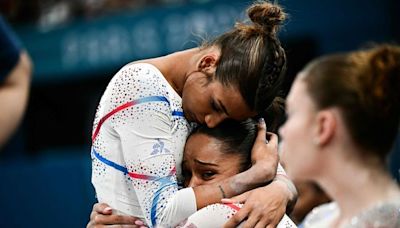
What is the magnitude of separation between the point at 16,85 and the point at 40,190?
4.65 m

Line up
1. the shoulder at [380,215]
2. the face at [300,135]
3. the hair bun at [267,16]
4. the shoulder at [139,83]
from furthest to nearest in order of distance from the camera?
the hair bun at [267,16], the shoulder at [139,83], the face at [300,135], the shoulder at [380,215]

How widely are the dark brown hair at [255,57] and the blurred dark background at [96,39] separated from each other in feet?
9.53

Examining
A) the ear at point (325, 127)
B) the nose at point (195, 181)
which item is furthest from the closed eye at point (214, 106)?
the ear at point (325, 127)

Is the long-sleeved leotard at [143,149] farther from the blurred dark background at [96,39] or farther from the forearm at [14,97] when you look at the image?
the blurred dark background at [96,39]

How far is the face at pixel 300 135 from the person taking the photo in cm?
216

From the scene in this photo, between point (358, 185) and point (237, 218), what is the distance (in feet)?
1.67

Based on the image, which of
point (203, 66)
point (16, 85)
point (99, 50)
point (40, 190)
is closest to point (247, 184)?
point (203, 66)

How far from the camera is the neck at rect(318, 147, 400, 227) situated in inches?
82.4

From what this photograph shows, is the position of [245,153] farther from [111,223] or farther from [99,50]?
[99,50]

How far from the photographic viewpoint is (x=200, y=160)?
2633 millimetres

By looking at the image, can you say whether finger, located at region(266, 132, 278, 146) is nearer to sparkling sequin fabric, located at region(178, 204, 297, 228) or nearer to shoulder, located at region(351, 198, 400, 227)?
sparkling sequin fabric, located at region(178, 204, 297, 228)

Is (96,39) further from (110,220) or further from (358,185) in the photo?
(358,185)

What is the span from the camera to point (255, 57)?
8.46 feet

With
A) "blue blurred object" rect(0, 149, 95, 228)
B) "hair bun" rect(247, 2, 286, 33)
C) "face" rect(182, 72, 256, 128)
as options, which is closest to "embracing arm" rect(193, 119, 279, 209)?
"face" rect(182, 72, 256, 128)
